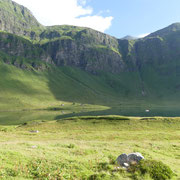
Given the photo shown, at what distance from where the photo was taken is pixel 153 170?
52.7 ft

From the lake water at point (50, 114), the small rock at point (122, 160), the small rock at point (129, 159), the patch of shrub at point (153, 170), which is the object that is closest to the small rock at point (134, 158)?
the small rock at point (129, 159)

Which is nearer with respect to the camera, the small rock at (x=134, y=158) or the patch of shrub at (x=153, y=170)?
the patch of shrub at (x=153, y=170)

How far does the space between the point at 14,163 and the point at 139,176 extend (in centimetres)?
1235

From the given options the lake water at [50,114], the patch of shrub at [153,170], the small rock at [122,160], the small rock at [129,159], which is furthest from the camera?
the lake water at [50,114]

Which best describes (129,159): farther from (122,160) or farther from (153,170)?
(153,170)

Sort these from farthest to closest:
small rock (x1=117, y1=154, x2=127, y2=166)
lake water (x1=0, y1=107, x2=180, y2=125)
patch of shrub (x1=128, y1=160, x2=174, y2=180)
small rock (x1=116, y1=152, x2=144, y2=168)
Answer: lake water (x1=0, y1=107, x2=180, y2=125), small rock (x1=117, y1=154, x2=127, y2=166), small rock (x1=116, y1=152, x2=144, y2=168), patch of shrub (x1=128, y1=160, x2=174, y2=180)

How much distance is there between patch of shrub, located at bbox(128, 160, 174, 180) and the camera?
1551cm

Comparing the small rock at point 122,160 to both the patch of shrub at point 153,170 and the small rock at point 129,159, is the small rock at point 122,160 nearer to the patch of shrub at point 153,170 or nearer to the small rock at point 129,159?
the small rock at point 129,159

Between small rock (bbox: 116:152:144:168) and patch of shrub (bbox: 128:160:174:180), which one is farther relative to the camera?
small rock (bbox: 116:152:144:168)

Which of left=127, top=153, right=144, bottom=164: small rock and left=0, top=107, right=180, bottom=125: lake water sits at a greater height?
left=127, top=153, right=144, bottom=164: small rock

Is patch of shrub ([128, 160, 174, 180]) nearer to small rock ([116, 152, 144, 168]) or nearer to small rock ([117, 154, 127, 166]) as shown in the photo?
small rock ([116, 152, 144, 168])

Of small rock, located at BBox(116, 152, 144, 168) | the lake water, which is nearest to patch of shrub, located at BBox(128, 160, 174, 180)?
small rock, located at BBox(116, 152, 144, 168)

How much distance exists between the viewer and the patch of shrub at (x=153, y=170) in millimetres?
15511

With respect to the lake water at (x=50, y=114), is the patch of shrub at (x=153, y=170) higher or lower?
higher
